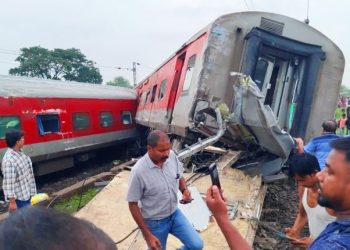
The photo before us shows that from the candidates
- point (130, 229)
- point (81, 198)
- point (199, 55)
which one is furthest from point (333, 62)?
point (81, 198)

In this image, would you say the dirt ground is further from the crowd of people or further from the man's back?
the man's back

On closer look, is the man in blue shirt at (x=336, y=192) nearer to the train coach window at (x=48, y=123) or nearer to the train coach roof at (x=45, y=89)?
the train coach roof at (x=45, y=89)

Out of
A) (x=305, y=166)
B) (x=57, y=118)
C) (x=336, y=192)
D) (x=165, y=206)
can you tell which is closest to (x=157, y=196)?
(x=165, y=206)

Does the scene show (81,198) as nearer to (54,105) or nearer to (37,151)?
(37,151)

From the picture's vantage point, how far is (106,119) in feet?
44.4

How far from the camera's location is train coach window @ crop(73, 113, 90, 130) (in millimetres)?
11508

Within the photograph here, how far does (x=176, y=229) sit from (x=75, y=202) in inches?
172

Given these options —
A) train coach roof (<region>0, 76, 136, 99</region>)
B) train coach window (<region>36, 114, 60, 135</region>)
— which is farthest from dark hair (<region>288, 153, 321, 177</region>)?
train coach window (<region>36, 114, 60, 135</region>)

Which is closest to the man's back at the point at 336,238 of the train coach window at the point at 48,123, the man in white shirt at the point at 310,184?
the man in white shirt at the point at 310,184

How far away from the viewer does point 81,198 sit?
7.20 meters

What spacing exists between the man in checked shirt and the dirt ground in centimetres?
303

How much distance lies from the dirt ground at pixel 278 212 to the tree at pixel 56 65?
127 ft

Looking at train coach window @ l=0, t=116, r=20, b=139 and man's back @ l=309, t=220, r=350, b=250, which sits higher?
man's back @ l=309, t=220, r=350, b=250

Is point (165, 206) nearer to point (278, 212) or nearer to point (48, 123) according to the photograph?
point (278, 212)
